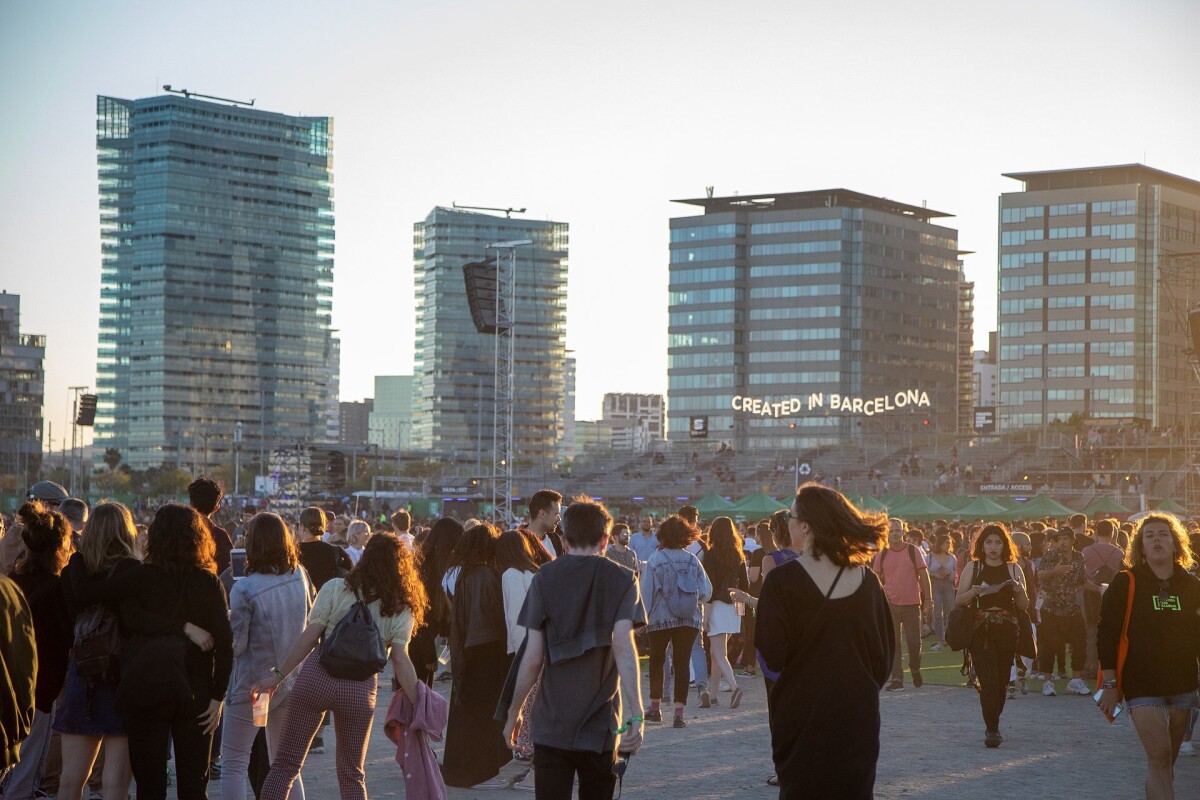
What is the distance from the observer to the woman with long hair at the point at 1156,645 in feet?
24.0

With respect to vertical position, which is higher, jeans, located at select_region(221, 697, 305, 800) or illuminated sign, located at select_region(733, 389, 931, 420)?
illuminated sign, located at select_region(733, 389, 931, 420)

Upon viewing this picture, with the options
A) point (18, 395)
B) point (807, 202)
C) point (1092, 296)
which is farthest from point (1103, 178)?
point (18, 395)

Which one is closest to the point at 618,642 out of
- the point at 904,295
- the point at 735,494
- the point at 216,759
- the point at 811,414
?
the point at 216,759

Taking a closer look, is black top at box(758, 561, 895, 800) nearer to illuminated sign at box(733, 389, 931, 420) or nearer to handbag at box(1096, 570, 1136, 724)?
handbag at box(1096, 570, 1136, 724)

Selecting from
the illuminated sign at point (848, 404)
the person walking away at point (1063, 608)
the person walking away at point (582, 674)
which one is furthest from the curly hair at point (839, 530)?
the illuminated sign at point (848, 404)

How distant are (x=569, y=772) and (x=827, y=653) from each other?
1.28 m

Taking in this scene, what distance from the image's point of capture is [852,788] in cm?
525

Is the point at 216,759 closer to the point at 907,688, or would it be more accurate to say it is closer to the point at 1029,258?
the point at 907,688

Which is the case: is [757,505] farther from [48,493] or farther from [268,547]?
[268,547]

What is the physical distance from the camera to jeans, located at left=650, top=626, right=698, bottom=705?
12.5 m

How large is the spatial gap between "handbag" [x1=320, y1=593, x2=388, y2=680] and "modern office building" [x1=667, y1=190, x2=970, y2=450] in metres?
125

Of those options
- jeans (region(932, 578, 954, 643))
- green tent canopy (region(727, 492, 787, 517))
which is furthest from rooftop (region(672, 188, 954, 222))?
jeans (region(932, 578, 954, 643))

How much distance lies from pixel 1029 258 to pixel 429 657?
125338mm

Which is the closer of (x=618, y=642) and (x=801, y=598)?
(x=801, y=598)
